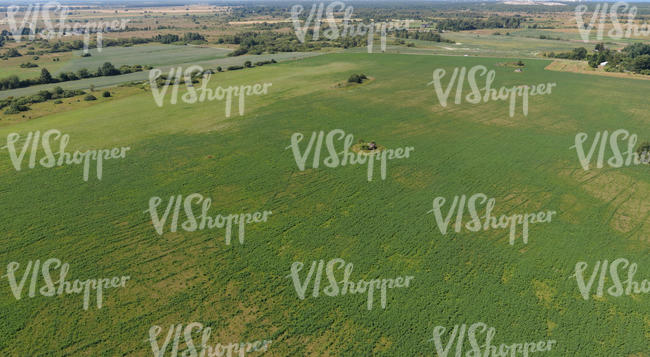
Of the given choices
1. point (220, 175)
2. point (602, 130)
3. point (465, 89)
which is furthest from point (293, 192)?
point (465, 89)

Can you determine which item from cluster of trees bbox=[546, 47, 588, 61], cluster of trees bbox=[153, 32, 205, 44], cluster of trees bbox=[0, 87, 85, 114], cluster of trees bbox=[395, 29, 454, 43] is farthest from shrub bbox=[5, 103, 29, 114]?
cluster of trees bbox=[395, 29, 454, 43]

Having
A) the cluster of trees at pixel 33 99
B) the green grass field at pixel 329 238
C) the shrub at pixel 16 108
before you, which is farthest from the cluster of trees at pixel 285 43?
the green grass field at pixel 329 238

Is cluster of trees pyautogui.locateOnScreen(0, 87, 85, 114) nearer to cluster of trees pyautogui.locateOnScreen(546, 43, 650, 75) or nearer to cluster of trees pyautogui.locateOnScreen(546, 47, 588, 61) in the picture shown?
cluster of trees pyautogui.locateOnScreen(546, 43, 650, 75)

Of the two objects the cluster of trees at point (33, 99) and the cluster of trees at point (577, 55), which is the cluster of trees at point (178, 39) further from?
the cluster of trees at point (577, 55)

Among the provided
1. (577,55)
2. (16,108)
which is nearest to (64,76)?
(16,108)

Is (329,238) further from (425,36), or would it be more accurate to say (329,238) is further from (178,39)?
(178,39)
